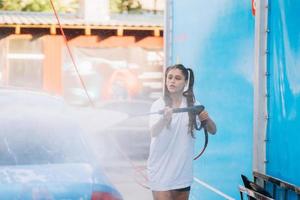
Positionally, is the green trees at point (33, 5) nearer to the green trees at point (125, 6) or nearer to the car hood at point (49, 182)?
the green trees at point (125, 6)

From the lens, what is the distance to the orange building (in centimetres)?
1889

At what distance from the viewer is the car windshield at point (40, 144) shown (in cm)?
364

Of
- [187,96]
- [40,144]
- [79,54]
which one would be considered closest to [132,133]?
[79,54]

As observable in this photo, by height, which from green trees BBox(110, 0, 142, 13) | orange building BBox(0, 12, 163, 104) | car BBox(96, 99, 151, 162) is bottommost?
car BBox(96, 99, 151, 162)

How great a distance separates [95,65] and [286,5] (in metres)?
15.8

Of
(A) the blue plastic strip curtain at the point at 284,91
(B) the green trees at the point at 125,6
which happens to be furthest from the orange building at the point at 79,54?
(B) the green trees at the point at 125,6

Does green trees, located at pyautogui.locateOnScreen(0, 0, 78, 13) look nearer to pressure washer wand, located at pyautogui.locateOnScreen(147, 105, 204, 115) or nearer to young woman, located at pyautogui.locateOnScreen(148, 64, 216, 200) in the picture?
young woman, located at pyautogui.locateOnScreen(148, 64, 216, 200)

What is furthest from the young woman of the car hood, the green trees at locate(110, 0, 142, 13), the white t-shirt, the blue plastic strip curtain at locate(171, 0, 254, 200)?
the green trees at locate(110, 0, 142, 13)

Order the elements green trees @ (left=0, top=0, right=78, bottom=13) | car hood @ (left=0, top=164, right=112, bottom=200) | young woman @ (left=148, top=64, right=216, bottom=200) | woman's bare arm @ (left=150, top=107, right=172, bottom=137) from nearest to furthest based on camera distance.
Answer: car hood @ (left=0, top=164, right=112, bottom=200) → woman's bare arm @ (left=150, top=107, right=172, bottom=137) → young woman @ (left=148, top=64, right=216, bottom=200) → green trees @ (left=0, top=0, right=78, bottom=13)

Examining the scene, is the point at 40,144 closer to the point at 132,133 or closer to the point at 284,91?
the point at 284,91

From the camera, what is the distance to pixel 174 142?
427cm

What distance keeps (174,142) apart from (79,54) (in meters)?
15.3

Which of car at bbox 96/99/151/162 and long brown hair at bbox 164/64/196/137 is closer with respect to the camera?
long brown hair at bbox 164/64/196/137

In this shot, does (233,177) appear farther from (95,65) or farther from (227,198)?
(95,65)
